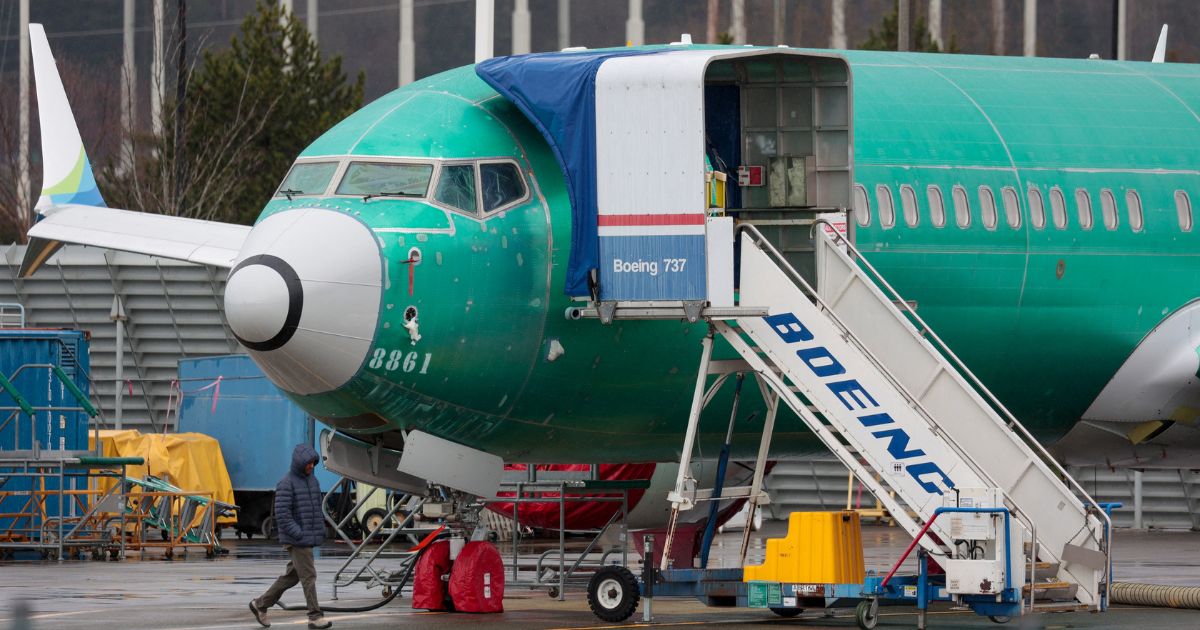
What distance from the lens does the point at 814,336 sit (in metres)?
16.3

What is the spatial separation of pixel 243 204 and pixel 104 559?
2319 cm

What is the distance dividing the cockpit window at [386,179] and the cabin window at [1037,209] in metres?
6.21

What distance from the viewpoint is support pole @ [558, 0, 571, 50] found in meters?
51.4

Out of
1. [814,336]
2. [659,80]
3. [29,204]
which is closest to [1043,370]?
[814,336]

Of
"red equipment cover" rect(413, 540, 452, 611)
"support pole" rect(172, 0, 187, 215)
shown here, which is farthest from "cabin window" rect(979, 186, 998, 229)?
"support pole" rect(172, 0, 187, 215)

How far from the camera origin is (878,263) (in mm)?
18281

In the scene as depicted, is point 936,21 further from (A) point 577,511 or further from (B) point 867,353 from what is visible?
(B) point 867,353

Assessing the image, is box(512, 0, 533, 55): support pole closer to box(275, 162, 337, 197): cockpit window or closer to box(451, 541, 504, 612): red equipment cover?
box(451, 541, 504, 612): red equipment cover

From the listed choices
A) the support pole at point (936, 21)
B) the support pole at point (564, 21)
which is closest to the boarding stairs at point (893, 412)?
the support pole at point (936, 21)

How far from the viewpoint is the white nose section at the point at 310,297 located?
51.2ft

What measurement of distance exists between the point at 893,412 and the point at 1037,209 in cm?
407

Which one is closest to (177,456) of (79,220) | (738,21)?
(79,220)

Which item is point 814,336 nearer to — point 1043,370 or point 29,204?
point 1043,370

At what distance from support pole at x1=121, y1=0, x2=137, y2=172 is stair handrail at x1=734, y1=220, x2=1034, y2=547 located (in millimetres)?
36511
